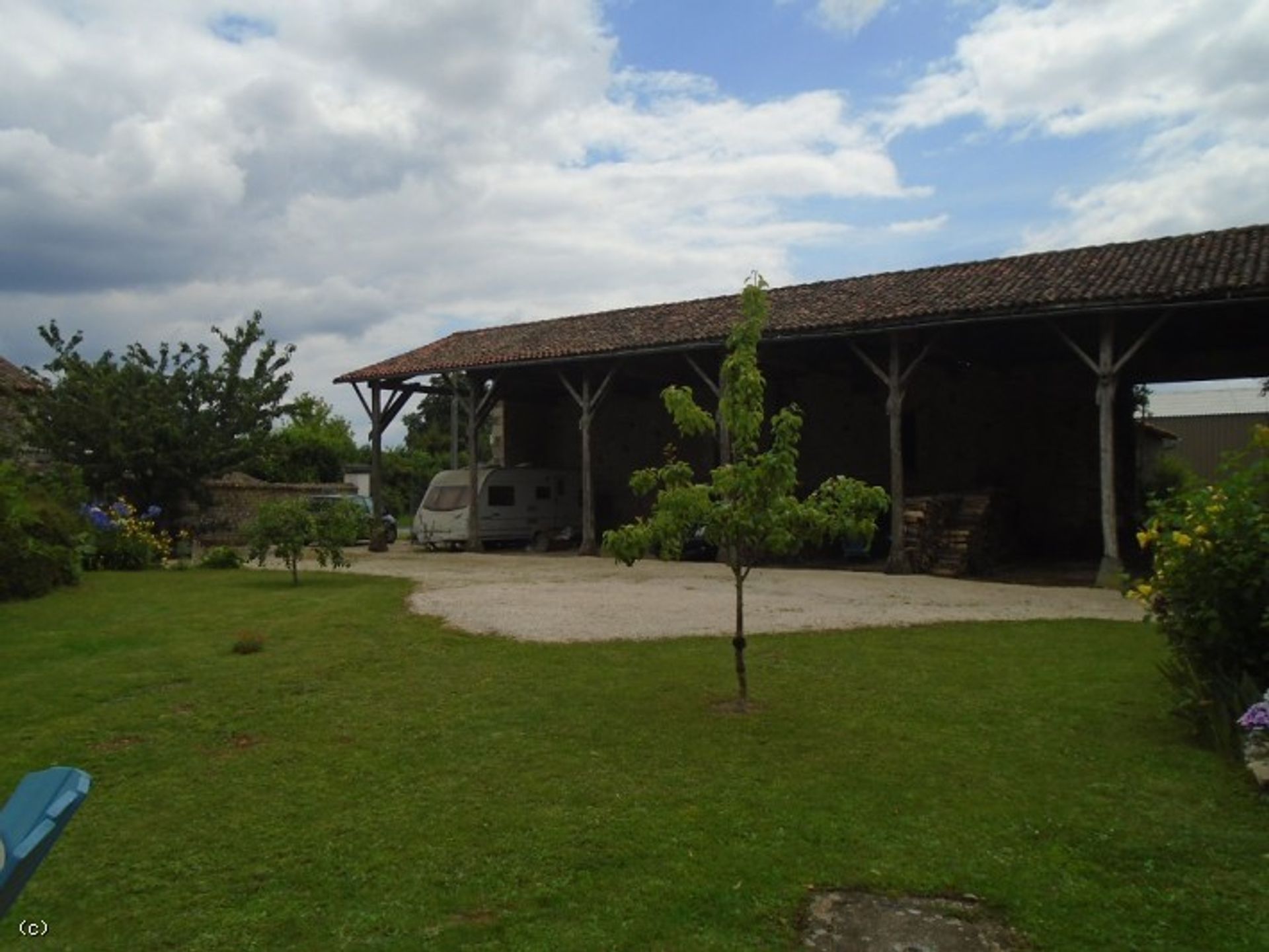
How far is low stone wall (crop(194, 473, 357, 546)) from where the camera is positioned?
24.2 metres

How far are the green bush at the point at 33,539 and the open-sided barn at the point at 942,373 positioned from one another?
8833 mm

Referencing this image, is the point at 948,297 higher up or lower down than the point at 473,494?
higher up

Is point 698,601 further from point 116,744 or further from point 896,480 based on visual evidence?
point 116,744

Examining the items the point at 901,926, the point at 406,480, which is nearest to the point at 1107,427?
the point at 901,926

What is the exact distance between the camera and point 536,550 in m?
23.4

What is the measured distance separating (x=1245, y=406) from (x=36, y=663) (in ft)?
139

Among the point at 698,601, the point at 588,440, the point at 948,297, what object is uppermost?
the point at 948,297

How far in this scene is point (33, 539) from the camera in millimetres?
13305

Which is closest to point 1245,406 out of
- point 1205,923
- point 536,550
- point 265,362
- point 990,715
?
point 536,550

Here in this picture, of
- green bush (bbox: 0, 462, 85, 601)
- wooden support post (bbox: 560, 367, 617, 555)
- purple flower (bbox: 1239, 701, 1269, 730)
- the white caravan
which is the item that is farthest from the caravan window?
purple flower (bbox: 1239, 701, 1269, 730)

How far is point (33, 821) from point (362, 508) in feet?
71.3

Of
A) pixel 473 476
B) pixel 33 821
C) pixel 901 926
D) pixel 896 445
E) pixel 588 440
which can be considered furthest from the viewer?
pixel 473 476

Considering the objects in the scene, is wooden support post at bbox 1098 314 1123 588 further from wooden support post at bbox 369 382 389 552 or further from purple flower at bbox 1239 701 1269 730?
wooden support post at bbox 369 382 389 552

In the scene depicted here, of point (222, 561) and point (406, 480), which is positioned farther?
point (406, 480)
